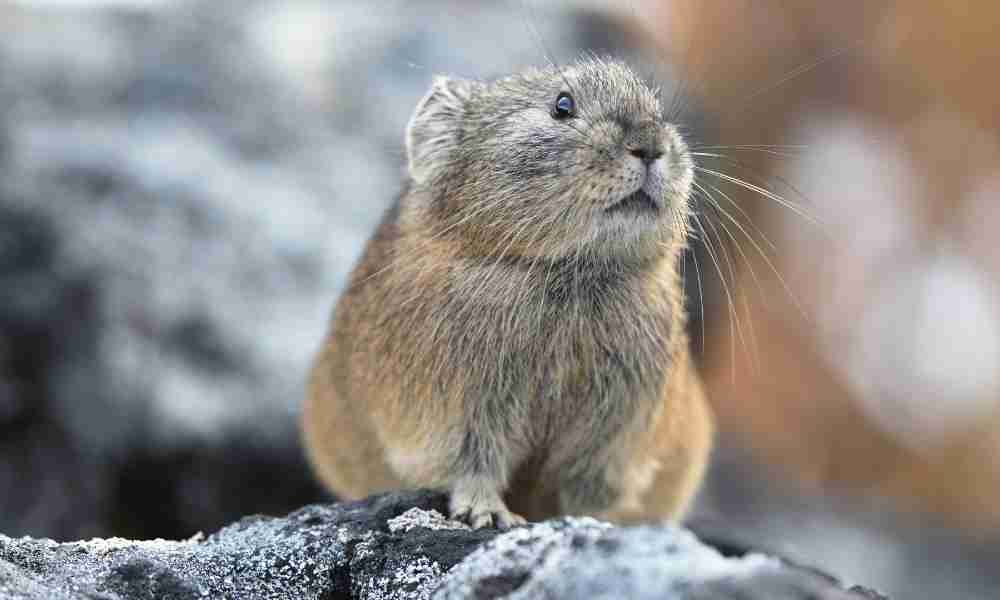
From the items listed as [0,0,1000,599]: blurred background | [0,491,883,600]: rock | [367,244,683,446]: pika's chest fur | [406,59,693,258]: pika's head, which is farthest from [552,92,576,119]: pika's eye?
[0,491,883,600]: rock

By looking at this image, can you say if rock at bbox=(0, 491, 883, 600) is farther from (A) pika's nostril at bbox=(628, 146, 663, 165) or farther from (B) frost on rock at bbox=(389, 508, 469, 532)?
(A) pika's nostril at bbox=(628, 146, 663, 165)

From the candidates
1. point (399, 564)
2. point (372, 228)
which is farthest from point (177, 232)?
point (399, 564)

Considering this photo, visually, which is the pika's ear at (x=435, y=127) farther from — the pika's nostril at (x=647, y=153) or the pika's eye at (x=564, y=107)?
the pika's nostril at (x=647, y=153)

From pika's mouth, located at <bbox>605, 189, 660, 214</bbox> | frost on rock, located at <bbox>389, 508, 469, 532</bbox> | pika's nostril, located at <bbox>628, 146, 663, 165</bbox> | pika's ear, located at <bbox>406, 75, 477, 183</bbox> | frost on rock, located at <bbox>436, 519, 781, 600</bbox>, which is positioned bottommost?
frost on rock, located at <bbox>436, 519, 781, 600</bbox>

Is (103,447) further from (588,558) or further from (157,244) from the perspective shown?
(588,558)

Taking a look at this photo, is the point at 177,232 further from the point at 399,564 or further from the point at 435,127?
the point at 399,564

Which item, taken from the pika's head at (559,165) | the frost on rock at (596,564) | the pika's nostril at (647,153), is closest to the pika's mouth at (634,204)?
the pika's head at (559,165)
